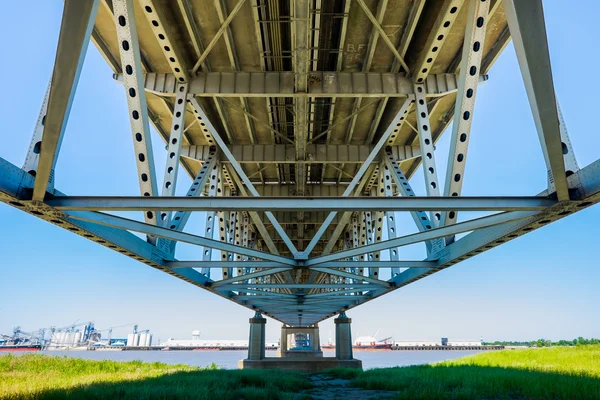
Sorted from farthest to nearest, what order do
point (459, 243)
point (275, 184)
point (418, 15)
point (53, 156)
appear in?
point (275, 184), point (459, 243), point (418, 15), point (53, 156)

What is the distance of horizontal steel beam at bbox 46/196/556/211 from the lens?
25.0 feet

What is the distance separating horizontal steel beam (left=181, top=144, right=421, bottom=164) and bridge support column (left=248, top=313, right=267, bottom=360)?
26.3 meters

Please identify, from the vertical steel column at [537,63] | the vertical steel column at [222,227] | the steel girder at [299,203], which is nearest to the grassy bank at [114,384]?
the steel girder at [299,203]

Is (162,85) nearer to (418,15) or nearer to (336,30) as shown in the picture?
(336,30)

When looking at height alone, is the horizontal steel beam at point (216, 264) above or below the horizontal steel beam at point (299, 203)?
above

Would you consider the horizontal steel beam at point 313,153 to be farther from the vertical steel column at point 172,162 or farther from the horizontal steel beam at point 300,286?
the vertical steel column at point 172,162

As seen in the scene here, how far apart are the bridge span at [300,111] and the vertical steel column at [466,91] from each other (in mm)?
30

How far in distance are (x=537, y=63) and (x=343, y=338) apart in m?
39.7

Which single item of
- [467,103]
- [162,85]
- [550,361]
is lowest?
[550,361]

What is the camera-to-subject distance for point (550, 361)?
83.7 feet

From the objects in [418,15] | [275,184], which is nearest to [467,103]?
[418,15]

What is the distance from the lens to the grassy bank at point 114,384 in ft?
31.7

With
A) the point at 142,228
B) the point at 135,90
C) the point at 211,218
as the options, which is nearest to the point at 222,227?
the point at 211,218

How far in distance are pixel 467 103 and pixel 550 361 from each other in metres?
22.9
